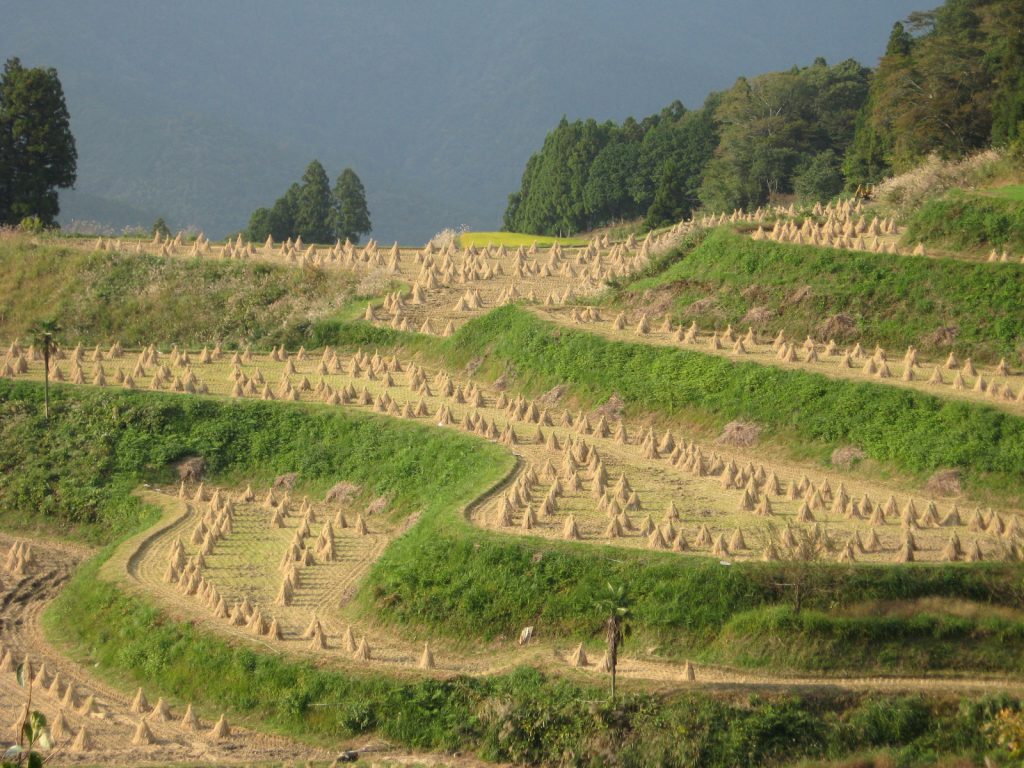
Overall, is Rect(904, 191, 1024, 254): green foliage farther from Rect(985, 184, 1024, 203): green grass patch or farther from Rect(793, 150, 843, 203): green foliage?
Rect(793, 150, 843, 203): green foliage

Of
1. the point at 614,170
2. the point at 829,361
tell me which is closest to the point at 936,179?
the point at 829,361

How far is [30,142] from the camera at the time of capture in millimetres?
62781

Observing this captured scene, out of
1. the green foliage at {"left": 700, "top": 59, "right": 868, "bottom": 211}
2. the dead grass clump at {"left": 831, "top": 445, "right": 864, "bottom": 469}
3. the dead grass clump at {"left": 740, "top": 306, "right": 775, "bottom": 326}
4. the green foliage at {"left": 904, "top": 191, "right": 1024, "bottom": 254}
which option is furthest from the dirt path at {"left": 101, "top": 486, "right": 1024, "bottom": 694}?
the green foliage at {"left": 700, "top": 59, "right": 868, "bottom": 211}

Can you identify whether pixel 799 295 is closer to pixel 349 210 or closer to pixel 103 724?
pixel 103 724

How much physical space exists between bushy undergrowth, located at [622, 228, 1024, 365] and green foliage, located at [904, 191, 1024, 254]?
17.6 inches

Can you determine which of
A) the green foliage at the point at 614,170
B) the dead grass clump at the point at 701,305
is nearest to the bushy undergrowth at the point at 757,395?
the dead grass clump at the point at 701,305

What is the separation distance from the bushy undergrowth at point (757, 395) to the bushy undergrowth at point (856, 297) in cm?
335

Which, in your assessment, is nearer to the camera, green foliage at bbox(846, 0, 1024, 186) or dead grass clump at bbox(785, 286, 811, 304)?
dead grass clump at bbox(785, 286, 811, 304)

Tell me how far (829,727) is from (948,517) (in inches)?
307

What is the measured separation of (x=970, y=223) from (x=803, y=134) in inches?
1244

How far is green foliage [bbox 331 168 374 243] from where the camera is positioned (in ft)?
277

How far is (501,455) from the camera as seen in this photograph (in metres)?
36.1

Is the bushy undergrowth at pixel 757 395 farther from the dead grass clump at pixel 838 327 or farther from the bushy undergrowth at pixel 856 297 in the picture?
the bushy undergrowth at pixel 856 297

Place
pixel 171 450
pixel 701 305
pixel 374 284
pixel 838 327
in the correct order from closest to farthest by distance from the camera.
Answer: pixel 171 450
pixel 838 327
pixel 701 305
pixel 374 284
